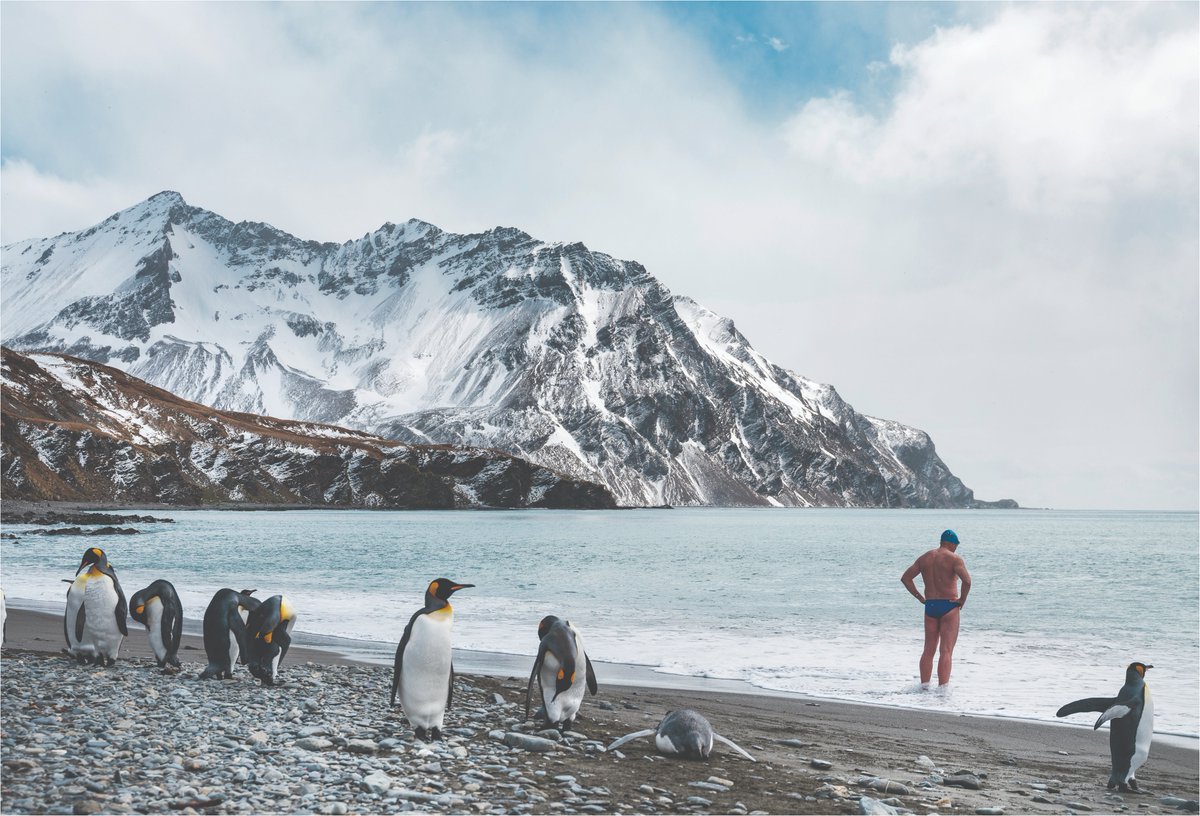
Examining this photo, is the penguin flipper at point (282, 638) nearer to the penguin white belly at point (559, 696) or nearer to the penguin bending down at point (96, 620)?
the penguin bending down at point (96, 620)

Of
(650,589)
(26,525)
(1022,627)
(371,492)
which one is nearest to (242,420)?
(371,492)

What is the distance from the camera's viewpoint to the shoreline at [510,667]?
14391 millimetres

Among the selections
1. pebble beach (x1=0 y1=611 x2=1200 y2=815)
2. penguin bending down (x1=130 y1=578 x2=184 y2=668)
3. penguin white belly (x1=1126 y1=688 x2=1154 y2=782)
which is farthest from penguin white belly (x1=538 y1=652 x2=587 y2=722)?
penguin bending down (x1=130 y1=578 x2=184 y2=668)

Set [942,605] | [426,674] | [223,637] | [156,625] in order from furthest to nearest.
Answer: [942,605], [156,625], [223,637], [426,674]

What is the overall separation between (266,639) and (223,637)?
99 cm

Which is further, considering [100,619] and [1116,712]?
[100,619]

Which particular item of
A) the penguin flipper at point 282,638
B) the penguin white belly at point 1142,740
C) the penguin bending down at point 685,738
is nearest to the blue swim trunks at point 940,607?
the penguin white belly at point 1142,740

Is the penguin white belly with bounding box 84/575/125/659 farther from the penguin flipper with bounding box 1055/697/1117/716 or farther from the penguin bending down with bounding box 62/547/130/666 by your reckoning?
the penguin flipper with bounding box 1055/697/1117/716

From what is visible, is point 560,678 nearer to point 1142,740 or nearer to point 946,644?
point 1142,740

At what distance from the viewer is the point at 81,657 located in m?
15.1

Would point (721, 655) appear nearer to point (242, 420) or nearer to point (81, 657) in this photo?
point (81, 657)

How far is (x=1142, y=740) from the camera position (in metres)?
10.4

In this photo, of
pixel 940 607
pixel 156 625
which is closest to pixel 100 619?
pixel 156 625

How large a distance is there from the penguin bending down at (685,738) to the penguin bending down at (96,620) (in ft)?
30.2
